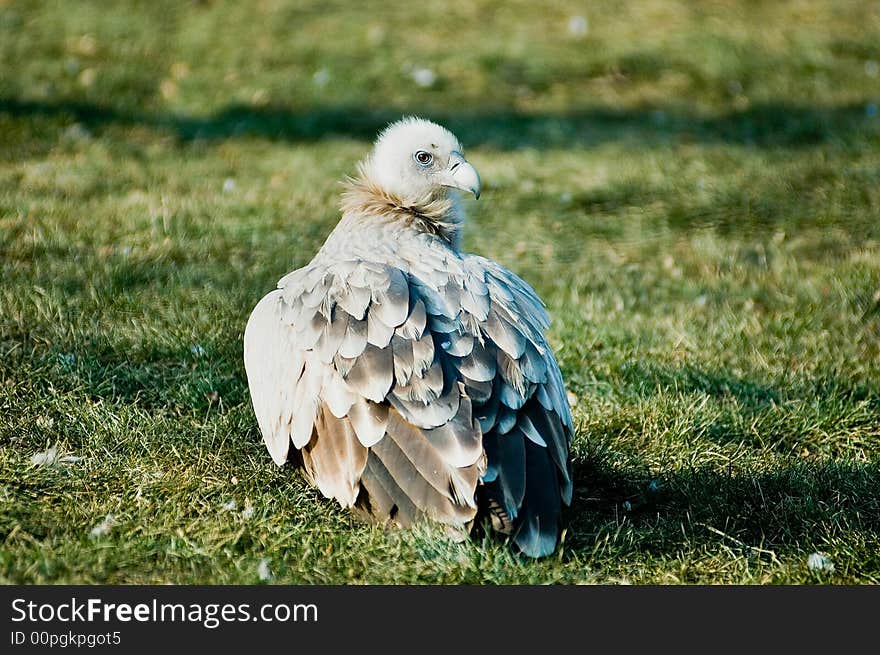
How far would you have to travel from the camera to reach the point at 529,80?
11.2 meters

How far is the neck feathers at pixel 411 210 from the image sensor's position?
17.0 ft

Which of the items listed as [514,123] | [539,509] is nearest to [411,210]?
[539,509]

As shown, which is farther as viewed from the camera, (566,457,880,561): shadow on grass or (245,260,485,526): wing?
(566,457,880,561): shadow on grass

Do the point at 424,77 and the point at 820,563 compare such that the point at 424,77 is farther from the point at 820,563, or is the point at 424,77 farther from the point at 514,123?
the point at 820,563

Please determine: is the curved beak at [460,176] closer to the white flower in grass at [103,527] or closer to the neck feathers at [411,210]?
the neck feathers at [411,210]

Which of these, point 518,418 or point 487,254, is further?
point 487,254

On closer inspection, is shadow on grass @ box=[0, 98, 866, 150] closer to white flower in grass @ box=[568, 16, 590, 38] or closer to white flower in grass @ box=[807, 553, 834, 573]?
white flower in grass @ box=[568, 16, 590, 38]

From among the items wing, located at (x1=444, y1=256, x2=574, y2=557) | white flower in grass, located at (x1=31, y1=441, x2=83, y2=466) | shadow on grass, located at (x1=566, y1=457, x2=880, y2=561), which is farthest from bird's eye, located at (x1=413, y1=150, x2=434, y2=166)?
white flower in grass, located at (x1=31, y1=441, x2=83, y2=466)

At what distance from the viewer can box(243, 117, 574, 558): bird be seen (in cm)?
398

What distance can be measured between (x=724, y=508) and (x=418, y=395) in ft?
4.88

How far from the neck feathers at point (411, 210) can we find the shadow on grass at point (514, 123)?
463cm

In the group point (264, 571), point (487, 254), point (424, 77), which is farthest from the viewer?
point (424, 77)

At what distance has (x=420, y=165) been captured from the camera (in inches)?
210

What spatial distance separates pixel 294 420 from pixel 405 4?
927 cm
